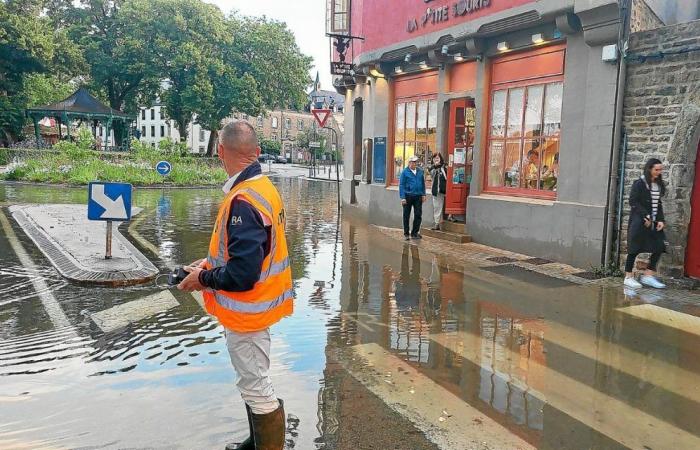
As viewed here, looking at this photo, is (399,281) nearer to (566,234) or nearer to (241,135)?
(566,234)

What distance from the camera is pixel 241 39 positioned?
46688mm

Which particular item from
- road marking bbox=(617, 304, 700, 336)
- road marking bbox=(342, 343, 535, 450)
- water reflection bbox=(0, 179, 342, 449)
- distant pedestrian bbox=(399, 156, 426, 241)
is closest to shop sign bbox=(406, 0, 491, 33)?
Result: distant pedestrian bbox=(399, 156, 426, 241)

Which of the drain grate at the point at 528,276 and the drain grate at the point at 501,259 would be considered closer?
the drain grate at the point at 528,276

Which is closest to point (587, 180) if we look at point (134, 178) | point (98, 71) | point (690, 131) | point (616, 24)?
point (690, 131)

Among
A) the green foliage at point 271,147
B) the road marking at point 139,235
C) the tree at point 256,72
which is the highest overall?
the tree at point 256,72

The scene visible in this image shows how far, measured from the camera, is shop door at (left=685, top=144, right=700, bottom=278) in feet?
26.7

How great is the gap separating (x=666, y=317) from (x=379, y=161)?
981 centimetres

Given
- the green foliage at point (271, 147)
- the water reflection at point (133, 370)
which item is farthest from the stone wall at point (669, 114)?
the green foliage at point (271, 147)

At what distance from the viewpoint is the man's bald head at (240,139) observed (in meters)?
3.16

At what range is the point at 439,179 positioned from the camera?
1249cm

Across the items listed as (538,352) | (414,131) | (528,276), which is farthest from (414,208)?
(538,352)

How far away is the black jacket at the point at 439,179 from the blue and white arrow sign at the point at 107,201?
6435 millimetres

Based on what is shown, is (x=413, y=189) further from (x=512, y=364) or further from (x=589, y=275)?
(x=512, y=364)

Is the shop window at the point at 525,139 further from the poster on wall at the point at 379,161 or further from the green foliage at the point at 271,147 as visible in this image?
the green foliage at the point at 271,147
